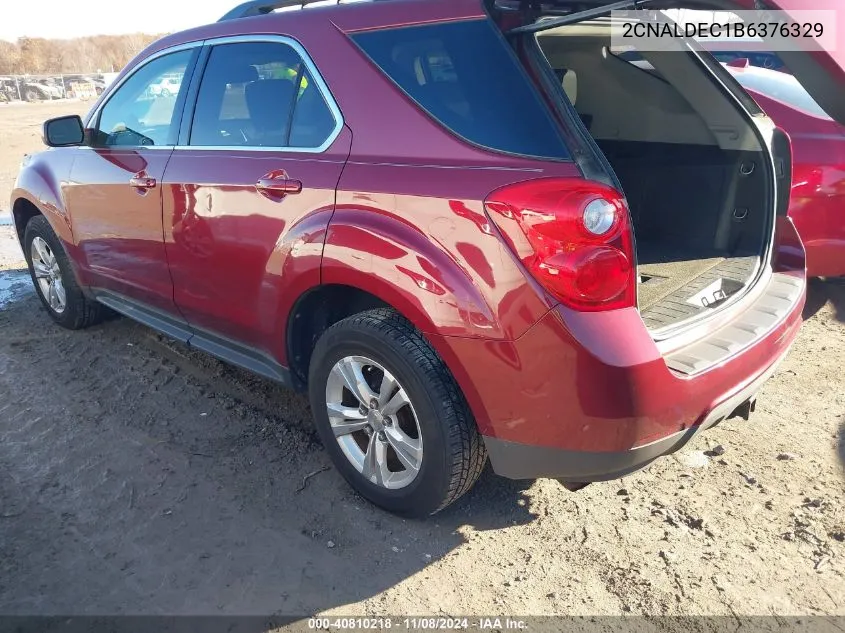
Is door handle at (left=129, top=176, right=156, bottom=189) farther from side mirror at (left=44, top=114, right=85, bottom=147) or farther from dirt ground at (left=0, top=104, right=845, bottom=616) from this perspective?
dirt ground at (left=0, top=104, right=845, bottom=616)

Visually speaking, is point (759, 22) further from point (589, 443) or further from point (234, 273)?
point (234, 273)

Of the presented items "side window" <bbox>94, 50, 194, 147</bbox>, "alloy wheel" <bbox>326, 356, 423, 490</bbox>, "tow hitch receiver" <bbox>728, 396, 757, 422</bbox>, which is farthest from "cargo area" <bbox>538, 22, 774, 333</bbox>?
"side window" <bbox>94, 50, 194, 147</bbox>

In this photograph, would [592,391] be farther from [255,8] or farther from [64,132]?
[64,132]

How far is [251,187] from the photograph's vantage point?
281 centimetres

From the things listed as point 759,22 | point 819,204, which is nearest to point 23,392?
point 759,22

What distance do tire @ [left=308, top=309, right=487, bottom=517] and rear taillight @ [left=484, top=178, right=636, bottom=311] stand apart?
54cm

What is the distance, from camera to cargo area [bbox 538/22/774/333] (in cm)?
304

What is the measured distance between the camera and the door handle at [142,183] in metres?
3.33

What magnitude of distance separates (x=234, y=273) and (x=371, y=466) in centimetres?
101

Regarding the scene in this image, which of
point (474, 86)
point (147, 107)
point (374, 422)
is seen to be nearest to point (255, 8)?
point (147, 107)

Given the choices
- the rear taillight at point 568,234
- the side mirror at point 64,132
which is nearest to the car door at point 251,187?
the rear taillight at point 568,234

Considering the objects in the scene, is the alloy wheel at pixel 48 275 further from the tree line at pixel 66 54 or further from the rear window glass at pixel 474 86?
the tree line at pixel 66 54

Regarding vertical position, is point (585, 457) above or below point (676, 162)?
below

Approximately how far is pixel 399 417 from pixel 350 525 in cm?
47
